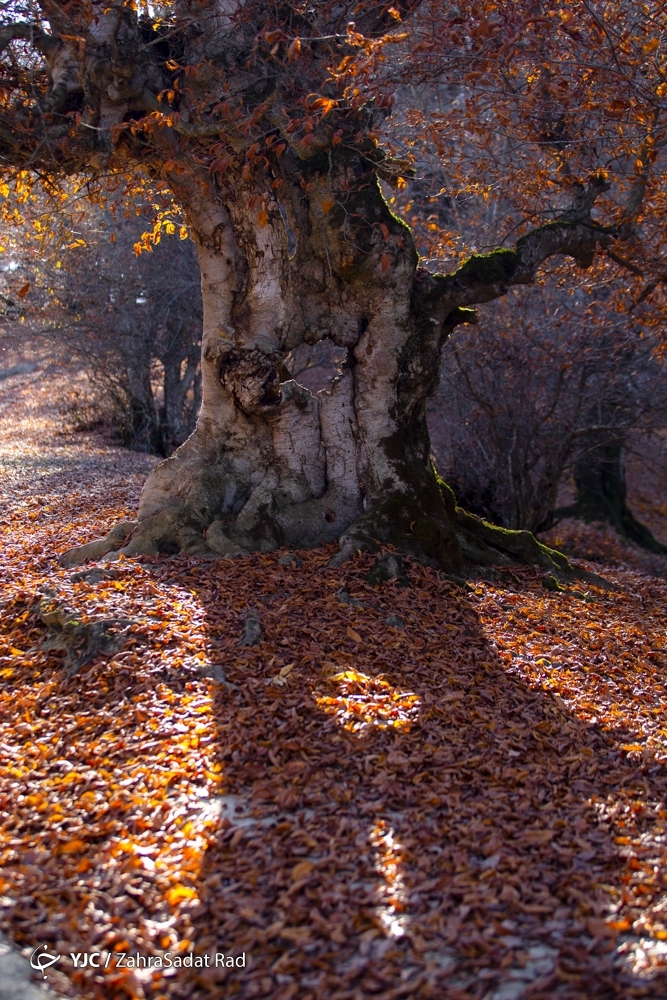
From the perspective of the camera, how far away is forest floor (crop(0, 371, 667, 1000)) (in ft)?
10.4

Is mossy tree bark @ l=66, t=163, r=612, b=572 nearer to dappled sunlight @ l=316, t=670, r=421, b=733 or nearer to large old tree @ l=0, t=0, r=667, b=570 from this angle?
large old tree @ l=0, t=0, r=667, b=570

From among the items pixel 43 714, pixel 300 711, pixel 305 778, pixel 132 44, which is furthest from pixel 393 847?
pixel 132 44

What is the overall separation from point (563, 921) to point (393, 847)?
0.77 metres

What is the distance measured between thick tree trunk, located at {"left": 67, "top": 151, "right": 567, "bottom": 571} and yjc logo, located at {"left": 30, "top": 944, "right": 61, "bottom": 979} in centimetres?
397

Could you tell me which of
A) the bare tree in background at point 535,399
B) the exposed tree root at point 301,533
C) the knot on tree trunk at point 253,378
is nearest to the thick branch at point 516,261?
the knot on tree trunk at point 253,378

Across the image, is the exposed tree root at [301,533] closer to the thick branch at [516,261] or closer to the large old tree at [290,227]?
the large old tree at [290,227]

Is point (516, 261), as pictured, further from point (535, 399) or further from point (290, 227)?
point (535, 399)

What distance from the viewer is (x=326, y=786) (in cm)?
419

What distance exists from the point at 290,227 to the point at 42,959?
228 inches

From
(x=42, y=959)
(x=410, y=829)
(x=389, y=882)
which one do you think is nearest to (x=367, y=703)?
(x=410, y=829)

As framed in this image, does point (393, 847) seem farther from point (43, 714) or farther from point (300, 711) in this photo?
point (43, 714)

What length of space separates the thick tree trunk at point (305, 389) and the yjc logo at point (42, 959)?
13.0 feet

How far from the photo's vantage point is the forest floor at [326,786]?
318cm

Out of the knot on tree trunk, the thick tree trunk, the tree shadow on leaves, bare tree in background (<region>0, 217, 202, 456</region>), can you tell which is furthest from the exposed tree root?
bare tree in background (<region>0, 217, 202, 456</region>)
